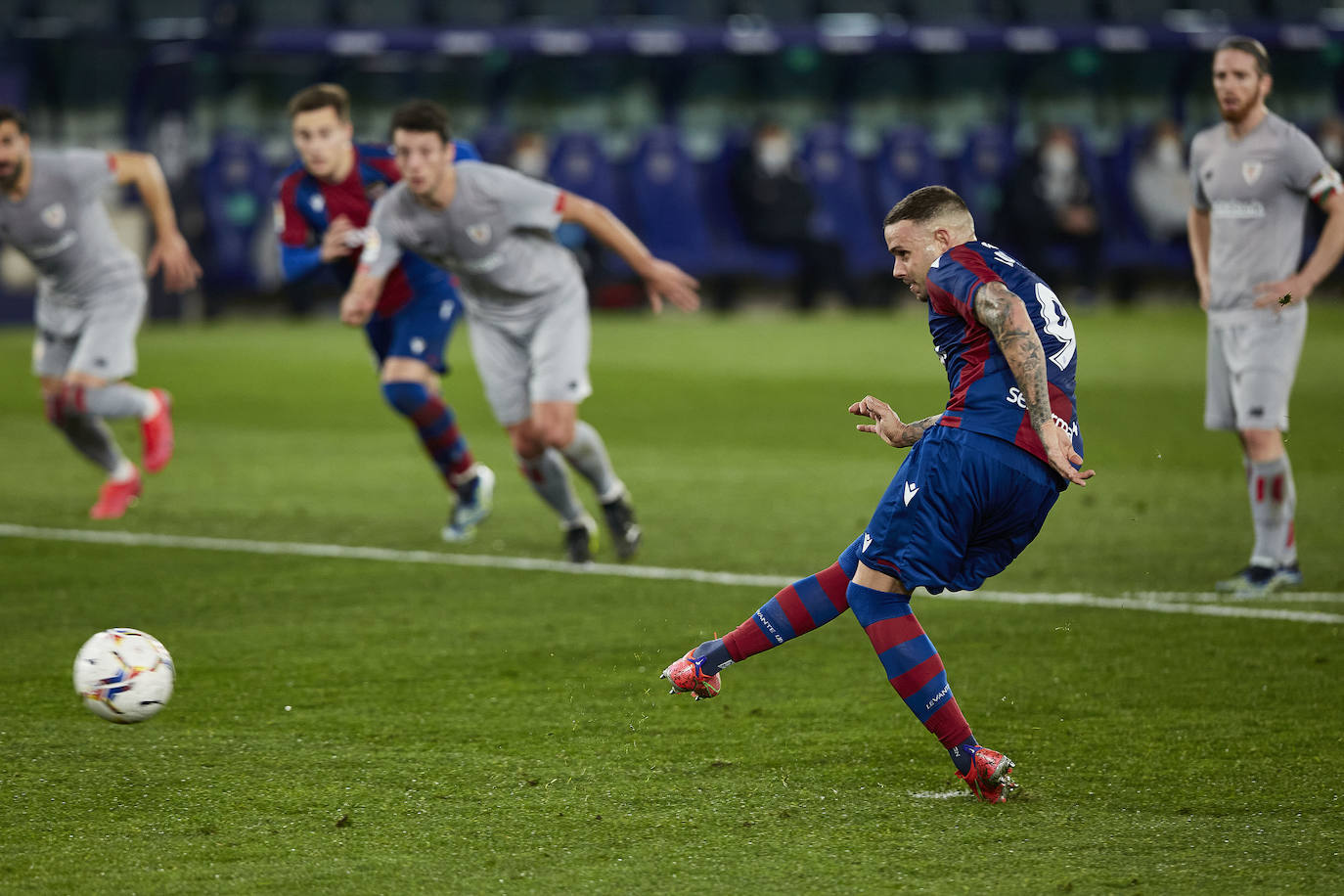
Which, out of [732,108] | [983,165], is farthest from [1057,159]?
[732,108]

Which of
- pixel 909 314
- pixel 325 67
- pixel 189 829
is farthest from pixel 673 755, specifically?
pixel 325 67

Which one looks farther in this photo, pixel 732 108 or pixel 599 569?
pixel 732 108

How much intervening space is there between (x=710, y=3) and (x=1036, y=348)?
20.4 metres

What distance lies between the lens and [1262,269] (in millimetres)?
7035

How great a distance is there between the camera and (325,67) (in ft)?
73.6

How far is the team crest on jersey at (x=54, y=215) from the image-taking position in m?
8.57

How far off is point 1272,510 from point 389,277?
400 cm

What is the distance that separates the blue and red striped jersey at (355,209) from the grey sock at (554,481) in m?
1.28

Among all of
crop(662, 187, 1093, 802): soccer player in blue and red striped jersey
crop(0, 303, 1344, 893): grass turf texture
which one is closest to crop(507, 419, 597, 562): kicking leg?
crop(0, 303, 1344, 893): grass turf texture

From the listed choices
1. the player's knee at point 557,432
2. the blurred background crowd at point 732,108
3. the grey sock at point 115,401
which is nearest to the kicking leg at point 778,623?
the player's knee at point 557,432

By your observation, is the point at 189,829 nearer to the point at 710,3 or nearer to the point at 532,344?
the point at 532,344

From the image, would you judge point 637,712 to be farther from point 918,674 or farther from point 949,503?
point 949,503

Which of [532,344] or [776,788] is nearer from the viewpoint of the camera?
[776,788]

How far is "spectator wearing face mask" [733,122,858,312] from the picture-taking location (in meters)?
21.2
